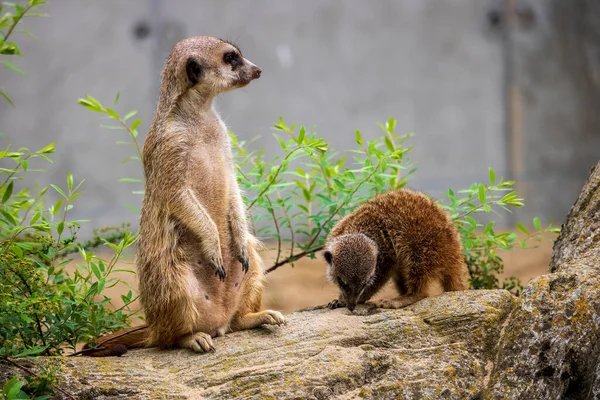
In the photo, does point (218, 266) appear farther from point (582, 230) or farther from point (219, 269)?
point (582, 230)

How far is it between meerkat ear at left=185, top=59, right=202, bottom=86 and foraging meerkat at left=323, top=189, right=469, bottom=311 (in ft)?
2.71

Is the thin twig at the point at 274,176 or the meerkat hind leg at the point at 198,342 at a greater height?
the thin twig at the point at 274,176

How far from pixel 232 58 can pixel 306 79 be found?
434cm

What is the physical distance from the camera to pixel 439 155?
734 cm

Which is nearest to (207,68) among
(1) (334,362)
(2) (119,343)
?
(2) (119,343)

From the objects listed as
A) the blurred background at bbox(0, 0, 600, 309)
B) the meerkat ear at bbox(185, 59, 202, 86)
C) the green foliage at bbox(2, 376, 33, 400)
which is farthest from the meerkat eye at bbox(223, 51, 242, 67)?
the blurred background at bbox(0, 0, 600, 309)

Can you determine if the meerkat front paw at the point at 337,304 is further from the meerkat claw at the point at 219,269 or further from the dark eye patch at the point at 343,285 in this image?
the meerkat claw at the point at 219,269

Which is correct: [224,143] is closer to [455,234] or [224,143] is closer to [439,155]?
[455,234]

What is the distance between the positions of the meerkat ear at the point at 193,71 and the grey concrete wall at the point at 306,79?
3.76 meters

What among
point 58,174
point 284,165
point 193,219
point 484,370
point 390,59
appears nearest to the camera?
point 484,370

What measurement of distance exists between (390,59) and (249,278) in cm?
475

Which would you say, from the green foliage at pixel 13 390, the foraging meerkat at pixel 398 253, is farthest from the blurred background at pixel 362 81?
the green foliage at pixel 13 390

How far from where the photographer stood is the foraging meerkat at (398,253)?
2799mm

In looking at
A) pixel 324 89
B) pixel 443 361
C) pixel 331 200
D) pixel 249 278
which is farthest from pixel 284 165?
pixel 324 89
